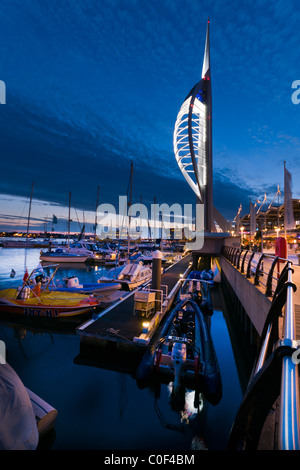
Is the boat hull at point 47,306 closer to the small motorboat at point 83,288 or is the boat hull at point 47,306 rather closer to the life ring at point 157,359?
the small motorboat at point 83,288

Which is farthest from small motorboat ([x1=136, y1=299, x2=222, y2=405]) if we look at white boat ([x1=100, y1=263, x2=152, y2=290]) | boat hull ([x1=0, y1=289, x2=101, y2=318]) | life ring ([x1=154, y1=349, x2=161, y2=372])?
white boat ([x1=100, y1=263, x2=152, y2=290])

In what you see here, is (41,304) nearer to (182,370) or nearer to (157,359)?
(157,359)

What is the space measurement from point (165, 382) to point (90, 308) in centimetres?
814

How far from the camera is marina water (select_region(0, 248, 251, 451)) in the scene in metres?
6.12

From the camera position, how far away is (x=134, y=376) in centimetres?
873

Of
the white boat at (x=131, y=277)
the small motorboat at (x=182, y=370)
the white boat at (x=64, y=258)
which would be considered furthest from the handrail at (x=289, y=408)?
the white boat at (x=64, y=258)

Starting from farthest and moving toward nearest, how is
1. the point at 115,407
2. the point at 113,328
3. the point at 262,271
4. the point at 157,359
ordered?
the point at 113,328
the point at 262,271
the point at 157,359
the point at 115,407

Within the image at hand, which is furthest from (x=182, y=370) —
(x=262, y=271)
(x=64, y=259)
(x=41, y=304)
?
(x=64, y=259)

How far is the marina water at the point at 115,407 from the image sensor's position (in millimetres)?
6117

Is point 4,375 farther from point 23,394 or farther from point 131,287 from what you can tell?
point 131,287

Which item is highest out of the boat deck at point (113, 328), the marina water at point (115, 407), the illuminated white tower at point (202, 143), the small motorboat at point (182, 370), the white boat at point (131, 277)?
the illuminated white tower at point (202, 143)

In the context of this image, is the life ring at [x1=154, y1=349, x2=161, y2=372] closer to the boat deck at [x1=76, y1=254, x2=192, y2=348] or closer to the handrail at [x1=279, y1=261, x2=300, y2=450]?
the boat deck at [x1=76, y1=254, x2=192, y2=348]

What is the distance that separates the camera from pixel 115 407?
289 inches
